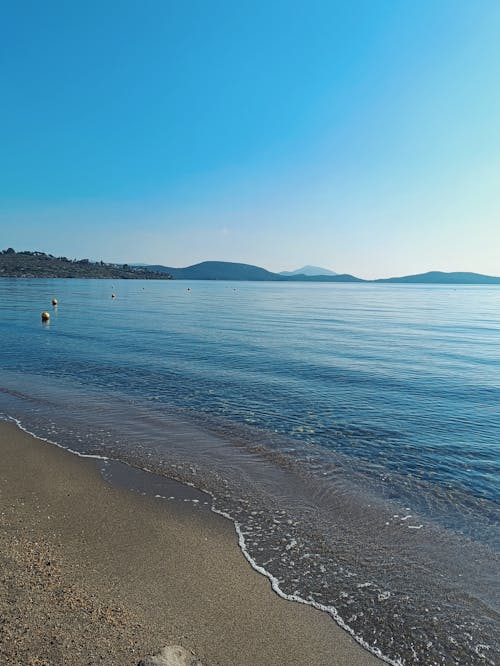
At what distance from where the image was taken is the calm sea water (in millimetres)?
6023

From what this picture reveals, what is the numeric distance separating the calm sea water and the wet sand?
0.53m

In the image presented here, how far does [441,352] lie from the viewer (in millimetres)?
28516

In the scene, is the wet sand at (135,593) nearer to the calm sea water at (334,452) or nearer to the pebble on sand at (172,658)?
the pebble on sand at (172,658)

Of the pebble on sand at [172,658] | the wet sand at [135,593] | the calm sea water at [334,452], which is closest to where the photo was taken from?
the pebble on sand at [172,658]

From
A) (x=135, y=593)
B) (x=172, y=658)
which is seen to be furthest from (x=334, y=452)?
(x=172, y=658)

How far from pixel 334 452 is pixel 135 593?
723 centimetres

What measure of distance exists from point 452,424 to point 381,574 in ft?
30.0

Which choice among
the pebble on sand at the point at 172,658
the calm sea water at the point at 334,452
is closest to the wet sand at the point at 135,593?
the pebble on sand at the point at 172,658

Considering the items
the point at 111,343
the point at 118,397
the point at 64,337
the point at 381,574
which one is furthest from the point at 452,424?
the point at 64,337

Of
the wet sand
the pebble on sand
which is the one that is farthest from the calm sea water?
the pebble on sand

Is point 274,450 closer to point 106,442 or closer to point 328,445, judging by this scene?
point 328,445

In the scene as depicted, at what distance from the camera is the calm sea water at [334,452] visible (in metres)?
6.02

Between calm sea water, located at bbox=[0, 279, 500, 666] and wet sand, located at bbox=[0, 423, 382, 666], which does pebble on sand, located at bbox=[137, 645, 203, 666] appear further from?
calm sea water, located at bbox=[0, 279, 500, 666]

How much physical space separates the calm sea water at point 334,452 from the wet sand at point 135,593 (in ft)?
1.74
